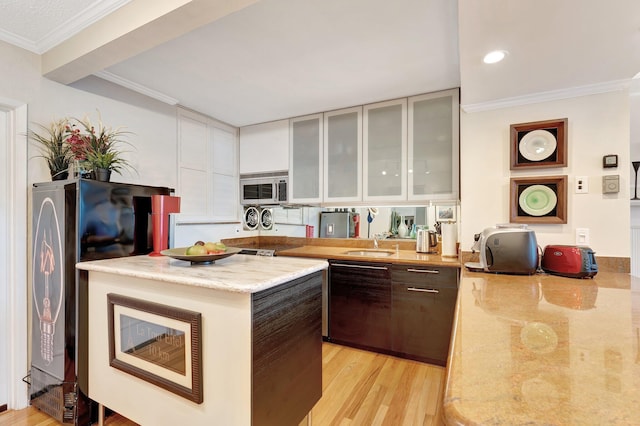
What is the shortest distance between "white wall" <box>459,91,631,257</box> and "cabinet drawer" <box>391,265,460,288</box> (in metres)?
0.26

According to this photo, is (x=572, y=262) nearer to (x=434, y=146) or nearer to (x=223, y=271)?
(x=434, y=146)

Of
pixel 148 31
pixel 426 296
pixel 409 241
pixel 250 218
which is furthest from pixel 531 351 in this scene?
pixel 250 218

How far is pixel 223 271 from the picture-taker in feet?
4.44

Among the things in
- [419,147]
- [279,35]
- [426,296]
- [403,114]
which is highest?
[279,35]

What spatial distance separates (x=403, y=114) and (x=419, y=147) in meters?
0.37

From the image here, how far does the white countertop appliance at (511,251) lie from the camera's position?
1807mm

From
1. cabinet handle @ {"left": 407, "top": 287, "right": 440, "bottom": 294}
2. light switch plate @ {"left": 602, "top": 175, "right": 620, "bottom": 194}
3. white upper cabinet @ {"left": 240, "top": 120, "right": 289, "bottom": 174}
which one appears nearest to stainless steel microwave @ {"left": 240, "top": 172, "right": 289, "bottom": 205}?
white upper cabinet @ {"left": 240, "top": 120, "right": 289, "bottom": 174}

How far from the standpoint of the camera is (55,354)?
176 cm

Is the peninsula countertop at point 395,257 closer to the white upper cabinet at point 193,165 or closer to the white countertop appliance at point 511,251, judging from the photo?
the white countertop appliance at point 511,251

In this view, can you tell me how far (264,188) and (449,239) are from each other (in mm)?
2159

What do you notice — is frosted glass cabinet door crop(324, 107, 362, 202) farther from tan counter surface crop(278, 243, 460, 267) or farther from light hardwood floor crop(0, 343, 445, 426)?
light hardwood floor crop(0, 343, 445, 426)

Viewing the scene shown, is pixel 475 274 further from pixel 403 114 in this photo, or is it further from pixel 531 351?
pixel 403 114

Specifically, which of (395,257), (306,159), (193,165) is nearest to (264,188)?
(306,159)

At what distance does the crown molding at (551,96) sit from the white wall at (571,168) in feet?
0.10
